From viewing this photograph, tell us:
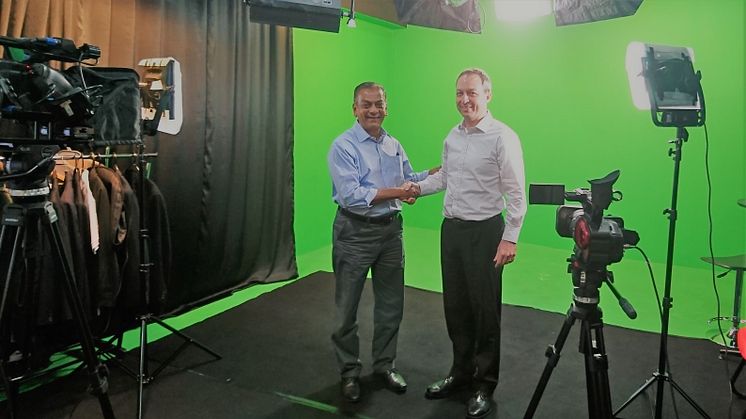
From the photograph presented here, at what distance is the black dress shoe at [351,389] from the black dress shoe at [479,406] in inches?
19.4

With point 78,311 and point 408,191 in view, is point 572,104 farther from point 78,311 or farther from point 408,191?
point 78,311

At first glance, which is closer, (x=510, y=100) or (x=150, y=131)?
(x=150, y=131)

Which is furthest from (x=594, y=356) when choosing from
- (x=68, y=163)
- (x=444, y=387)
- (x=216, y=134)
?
(x=216, y=134)

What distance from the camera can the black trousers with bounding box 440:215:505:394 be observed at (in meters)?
2.52

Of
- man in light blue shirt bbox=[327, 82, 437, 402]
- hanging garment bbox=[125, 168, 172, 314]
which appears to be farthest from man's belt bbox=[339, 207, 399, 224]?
hanging garment bbox=[125, 168, 172, 314]

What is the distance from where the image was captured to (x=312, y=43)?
512 centimetres

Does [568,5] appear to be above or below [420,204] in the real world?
above

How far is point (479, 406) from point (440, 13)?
112 inches

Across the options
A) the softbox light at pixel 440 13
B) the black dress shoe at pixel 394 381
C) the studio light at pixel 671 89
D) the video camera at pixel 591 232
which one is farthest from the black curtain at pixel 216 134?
the studio light at pixel 671 89

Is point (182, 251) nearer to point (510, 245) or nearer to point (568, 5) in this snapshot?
point (510, 245)

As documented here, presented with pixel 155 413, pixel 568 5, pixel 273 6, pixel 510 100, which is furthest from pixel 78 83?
pixel 510 100

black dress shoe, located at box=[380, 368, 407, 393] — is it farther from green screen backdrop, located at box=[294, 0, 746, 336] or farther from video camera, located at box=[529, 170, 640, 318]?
green screen backdrop, located at box=[294, 0, 746, 336]

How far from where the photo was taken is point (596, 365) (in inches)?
72.4

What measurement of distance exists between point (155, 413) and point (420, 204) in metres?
4.49
